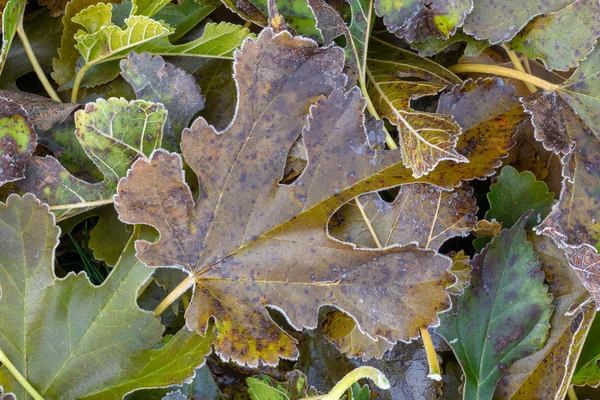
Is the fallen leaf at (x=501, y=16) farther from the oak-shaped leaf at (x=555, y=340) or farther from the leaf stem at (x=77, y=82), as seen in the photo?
the leaf stem at (x=77, y=82)

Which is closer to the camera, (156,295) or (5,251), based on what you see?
(5,251)

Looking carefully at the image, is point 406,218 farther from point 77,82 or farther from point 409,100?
point 77,82

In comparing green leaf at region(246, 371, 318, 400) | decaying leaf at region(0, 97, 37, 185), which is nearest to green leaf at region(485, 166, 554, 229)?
green leaf at region(246, 371, 318, 400)

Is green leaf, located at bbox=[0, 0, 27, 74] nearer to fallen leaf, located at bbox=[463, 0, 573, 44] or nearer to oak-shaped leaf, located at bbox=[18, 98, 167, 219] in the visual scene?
oak-shaped leaf, located at bbox=[18, 98, 167, 219]

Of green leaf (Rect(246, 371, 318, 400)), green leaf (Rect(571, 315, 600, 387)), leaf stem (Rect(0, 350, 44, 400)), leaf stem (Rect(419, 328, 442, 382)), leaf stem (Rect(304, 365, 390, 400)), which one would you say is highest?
leaf stem (Rect(0, 350, 44, 400))

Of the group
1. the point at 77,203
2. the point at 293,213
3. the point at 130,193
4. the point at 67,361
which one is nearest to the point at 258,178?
the point at 293,213

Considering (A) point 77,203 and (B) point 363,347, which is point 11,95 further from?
(B) point 363,347
